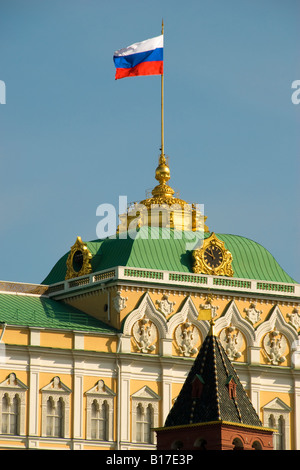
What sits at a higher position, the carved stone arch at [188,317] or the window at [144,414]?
the carved stone arch at [188,317]

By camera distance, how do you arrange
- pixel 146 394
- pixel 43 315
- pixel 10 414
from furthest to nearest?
pixel 43 315, pixel 146 394, pixel 10 414

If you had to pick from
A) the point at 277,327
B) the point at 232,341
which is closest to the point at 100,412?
the point at 232,341

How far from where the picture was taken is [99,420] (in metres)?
114

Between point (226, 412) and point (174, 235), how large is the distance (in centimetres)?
3125

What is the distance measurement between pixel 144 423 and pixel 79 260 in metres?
12.8

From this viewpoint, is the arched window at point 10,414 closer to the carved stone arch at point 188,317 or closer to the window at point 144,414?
→ the window at point 144,414

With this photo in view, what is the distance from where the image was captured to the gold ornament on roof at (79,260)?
12100 centimetres

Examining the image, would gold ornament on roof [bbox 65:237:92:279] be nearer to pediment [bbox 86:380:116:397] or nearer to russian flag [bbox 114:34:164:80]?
pediment [bbox 86:380:116:397]

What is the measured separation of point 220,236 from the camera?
124m

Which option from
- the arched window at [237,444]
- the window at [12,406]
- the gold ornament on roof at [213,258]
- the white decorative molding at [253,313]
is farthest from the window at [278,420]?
the arched window at [237,444]

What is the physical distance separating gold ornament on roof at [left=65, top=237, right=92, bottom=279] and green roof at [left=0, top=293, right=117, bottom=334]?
2.28m

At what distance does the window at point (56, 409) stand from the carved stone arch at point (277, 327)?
591 inches

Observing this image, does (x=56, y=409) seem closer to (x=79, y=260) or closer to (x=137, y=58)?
(x=79, y=260)
